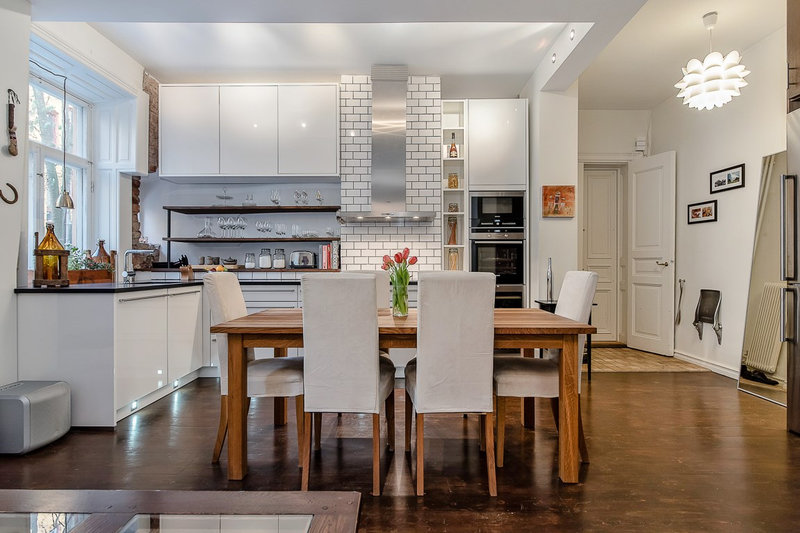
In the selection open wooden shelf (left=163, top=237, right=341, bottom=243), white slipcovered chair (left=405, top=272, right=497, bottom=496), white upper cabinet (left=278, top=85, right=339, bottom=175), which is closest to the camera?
white slipcovered chair (left=405, top=272, right=497, bottom=496)

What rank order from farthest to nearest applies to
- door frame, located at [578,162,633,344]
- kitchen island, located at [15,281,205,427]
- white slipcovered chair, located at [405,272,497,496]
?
door frame, located at [578,162,633,344]
kitchen island, located at [15,281,205,427]
white slipcovered chair, located at [405,272,497,496]

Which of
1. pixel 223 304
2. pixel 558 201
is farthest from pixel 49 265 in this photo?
pixel 558 201

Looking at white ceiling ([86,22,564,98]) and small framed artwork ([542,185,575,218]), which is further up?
white ceiling ([86,22,564,98])

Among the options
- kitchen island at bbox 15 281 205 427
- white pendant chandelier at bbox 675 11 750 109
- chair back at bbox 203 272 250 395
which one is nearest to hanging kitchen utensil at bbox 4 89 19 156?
kitchen island at bbox 15 281 205 427

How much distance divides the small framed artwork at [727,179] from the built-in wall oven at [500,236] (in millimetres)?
1904

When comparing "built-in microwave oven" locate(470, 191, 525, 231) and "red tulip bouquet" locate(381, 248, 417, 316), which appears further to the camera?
"built-in microwave oven" locate(470, 191, 525, 231)

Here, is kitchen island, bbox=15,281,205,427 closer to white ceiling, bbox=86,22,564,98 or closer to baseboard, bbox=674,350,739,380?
white ceiling, bbox=86,22,564,98

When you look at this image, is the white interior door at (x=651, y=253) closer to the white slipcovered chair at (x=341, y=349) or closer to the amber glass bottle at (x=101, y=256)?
the white slipcovered chair at (x=341, y=349)

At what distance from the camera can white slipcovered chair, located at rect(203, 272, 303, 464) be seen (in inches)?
91.9

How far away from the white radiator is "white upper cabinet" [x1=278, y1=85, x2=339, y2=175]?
13.7ft

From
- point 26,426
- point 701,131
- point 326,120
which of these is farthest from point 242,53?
point 701,131

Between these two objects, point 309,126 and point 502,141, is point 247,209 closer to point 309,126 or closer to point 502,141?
point 309,126

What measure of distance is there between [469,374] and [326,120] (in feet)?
12.0

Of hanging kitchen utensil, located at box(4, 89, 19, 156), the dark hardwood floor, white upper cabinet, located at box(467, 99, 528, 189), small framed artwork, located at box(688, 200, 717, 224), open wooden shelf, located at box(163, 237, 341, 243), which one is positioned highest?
white upper cabinet, located at box(467, 99, 528, 189)
